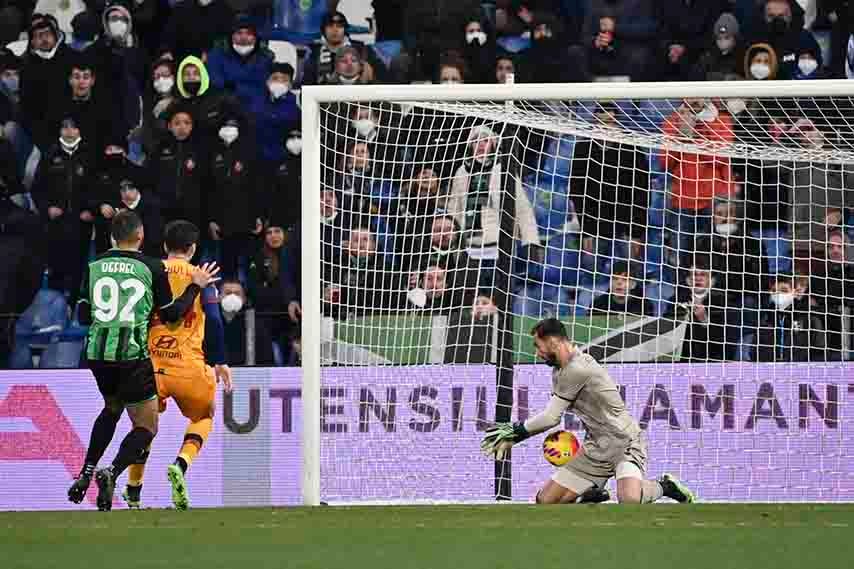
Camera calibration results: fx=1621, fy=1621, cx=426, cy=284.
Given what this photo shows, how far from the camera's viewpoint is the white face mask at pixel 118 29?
13.8 metres

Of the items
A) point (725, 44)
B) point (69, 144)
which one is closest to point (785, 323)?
point (725, 44)

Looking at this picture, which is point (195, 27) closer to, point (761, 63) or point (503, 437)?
point (761, 63)

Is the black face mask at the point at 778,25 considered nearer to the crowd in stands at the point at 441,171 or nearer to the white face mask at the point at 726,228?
the crowd in stands at the point at 441,171

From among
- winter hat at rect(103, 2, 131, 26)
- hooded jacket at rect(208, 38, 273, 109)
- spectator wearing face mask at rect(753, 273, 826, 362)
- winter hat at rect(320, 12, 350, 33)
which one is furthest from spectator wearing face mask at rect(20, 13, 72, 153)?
spectator wearing face mask at rect(753, 273, 826, 362)

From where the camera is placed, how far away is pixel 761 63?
12.9 m

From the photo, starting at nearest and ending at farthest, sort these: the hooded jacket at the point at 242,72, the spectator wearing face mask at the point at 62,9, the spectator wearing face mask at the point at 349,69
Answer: the spectator wearing face mask at the point at 349,69 < the hooded jacket at the point at 242,72 < the spectator wearing face mask at the point at 62,9

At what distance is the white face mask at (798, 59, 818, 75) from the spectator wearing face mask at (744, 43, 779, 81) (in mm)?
193

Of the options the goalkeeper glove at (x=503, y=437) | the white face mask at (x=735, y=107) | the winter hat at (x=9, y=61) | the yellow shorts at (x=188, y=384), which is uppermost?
the winter hat at (x=9, y=61)

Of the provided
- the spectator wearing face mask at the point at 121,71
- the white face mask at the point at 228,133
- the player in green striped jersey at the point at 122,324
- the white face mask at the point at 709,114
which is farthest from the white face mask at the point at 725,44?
the player in green striped jersey at the point at 122,324

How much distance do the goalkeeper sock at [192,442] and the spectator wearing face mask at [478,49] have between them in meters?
4.73

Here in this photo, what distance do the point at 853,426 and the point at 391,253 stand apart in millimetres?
3219

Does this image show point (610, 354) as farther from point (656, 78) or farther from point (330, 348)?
point (656, 78)

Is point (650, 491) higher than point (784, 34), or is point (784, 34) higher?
point (784, 34)

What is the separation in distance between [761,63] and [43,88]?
229 inches
